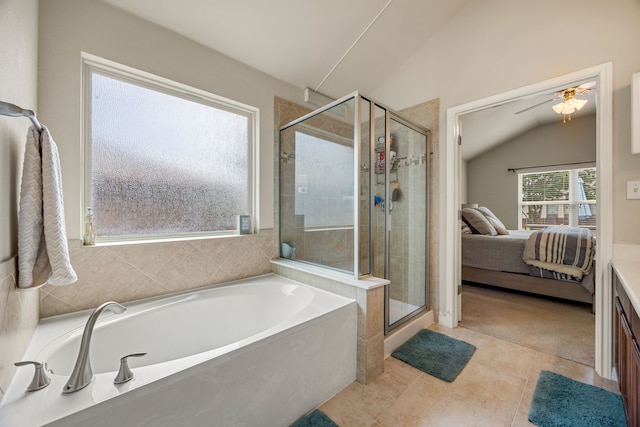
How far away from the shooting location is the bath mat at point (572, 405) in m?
1.30

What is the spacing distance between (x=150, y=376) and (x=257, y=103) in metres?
2.05

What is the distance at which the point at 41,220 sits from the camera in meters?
1.01

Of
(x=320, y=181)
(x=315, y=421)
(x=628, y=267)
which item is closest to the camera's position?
(x=315, y=421)

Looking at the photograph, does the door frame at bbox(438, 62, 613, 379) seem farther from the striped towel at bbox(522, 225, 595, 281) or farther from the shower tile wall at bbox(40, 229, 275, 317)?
the shower tile wall at bbox(40, 229, 275, 317)

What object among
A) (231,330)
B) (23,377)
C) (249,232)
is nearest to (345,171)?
(249,232)

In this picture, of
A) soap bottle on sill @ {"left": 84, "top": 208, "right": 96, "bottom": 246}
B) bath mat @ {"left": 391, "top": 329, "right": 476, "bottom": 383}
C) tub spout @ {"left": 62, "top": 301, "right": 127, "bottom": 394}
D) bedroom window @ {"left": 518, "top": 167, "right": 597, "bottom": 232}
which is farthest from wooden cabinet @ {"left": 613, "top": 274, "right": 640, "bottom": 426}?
bedroom window @ {"left": 518, "top": 167, "right": 597, "bottom": 232}

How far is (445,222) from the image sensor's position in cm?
243

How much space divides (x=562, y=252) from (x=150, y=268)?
3.82 metres

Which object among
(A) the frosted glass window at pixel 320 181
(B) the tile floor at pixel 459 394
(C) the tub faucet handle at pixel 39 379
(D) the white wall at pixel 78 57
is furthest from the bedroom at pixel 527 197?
(C) the tub faucet handle at pixel 39 379

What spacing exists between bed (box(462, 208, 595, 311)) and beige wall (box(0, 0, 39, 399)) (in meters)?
3.94

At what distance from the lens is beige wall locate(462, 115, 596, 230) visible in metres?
4.99

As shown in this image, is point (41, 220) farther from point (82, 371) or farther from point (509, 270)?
point (509, 270)

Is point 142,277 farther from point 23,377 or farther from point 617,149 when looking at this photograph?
point 617,149

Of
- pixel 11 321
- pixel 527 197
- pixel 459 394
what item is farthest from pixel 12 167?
pixel 527 197
